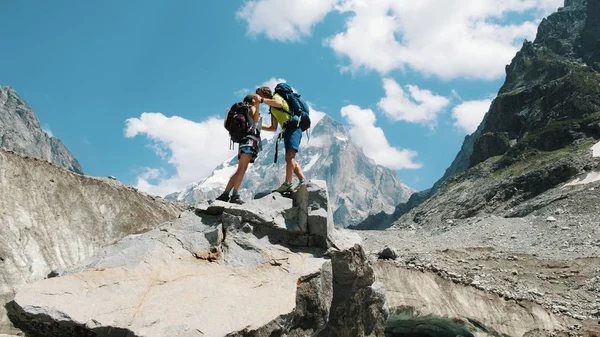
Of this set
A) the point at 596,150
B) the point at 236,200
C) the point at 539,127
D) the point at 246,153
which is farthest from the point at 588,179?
the point at 246,153

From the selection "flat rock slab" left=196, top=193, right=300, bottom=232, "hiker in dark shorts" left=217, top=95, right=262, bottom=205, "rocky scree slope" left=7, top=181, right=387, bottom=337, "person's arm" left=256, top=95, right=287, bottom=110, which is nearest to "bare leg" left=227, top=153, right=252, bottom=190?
"hiker in dark shorts" left=217, top=95, right=262, bottom=205

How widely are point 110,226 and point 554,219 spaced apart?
4992 cm

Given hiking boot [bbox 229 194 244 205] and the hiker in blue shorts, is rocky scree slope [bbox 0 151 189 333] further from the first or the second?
the hiker in blue shorts

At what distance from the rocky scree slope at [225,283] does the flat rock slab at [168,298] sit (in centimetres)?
2

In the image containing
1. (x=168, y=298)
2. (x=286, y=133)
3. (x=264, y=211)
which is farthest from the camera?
(x=286, y=133)

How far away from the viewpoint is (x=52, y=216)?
61.4 feet

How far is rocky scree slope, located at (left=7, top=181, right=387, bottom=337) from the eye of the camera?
7488 mm

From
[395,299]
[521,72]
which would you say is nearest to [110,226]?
[395,299]

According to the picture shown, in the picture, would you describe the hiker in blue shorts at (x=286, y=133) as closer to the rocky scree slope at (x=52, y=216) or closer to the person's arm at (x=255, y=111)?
the person's arm at (x=255, y=111)

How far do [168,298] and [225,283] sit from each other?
3.76ft

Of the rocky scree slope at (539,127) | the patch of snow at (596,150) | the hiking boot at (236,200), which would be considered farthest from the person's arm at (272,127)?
the patch of snow at (596,150)

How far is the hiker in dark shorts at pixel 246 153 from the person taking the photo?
37.7 ft

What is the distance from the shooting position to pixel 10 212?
1712 cm

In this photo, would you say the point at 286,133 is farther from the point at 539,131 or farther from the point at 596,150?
the point at 539,131
